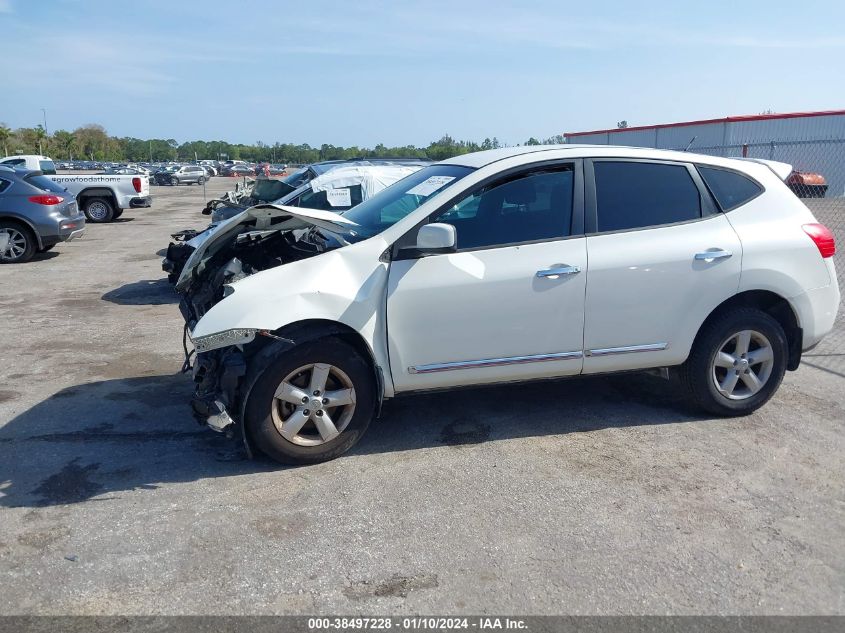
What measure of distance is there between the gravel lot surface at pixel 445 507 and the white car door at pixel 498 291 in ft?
1.85

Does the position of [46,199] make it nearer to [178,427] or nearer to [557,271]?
[178,427]

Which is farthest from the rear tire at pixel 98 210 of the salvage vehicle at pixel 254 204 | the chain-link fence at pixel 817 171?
the chain-link fence at pixel 817 171

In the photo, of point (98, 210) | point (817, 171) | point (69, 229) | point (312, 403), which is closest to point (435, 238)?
point (312, 403)

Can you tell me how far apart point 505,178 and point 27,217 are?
36.6 feet

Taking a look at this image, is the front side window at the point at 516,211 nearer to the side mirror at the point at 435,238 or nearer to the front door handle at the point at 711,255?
the side mirror at the point at 435,238

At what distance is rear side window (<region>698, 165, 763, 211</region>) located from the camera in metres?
5.07

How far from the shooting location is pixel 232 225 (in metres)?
4.88

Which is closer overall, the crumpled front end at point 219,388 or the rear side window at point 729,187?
the crumpled front end at point 219,388

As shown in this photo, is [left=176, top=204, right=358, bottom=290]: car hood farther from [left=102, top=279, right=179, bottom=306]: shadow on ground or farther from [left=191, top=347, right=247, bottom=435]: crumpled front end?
[left=102, top=279, right=179, bottom=306]: shadow on ground

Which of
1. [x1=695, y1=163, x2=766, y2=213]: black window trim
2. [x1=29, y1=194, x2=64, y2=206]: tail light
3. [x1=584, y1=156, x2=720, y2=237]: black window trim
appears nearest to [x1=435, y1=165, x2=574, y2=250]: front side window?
[x1=584, y1=156, x2=720, y2=237]: black window trim

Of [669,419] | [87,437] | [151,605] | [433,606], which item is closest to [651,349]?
[669,419]

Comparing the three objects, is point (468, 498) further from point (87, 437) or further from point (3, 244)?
point (3, 244)

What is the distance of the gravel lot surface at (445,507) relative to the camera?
3234mm

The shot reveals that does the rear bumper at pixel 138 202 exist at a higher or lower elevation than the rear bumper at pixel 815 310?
higher
